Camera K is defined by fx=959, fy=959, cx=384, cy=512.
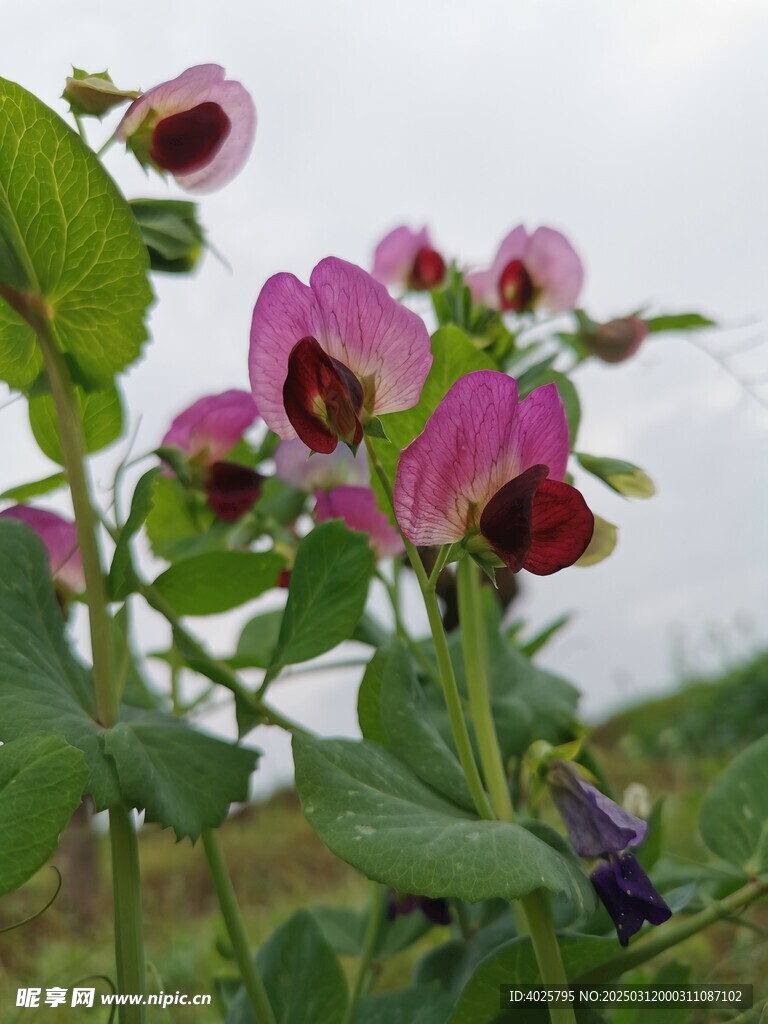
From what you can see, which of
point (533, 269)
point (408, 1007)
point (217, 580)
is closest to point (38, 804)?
point (217, 580)

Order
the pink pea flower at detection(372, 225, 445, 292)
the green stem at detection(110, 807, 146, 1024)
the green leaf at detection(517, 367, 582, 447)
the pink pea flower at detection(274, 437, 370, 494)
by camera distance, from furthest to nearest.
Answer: the pink pea flower at detection(372, 225, 445, 292) < the pink pea flower at detection(274, 437, 370, 494) < the green leaf at detection(517, 367, 582, 447) < the green stem at detection(110, 807, 146, 1024)

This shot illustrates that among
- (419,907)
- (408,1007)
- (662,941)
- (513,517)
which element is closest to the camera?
(513,517)

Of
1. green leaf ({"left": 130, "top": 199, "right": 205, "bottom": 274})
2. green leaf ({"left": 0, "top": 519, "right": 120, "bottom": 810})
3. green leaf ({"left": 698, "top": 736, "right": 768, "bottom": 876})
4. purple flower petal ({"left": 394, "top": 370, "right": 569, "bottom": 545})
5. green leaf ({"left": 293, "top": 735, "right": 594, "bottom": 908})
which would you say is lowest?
green leaf ({"left": 698, "top": 736, "right": 768, "bottom": 876})

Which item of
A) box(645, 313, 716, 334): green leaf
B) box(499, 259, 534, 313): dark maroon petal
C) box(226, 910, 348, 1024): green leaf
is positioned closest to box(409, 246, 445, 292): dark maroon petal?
box(499, 259, 534, 313): dark maroon petal

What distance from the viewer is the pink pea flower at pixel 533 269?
749 mm

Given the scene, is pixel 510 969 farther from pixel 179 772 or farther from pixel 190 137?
Result: pixel 190 137

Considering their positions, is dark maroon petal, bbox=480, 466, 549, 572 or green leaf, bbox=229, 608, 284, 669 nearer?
dark maroon petal, bbox=480, 466, 549, 572

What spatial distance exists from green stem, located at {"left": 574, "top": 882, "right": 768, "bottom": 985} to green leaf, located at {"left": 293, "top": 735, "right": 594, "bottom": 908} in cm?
6

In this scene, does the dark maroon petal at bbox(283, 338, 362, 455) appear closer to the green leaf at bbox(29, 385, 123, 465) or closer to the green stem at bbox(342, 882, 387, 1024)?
the green leaf at bbox(29, 385, 123, 465)

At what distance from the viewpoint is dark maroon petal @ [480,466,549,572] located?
0.42m

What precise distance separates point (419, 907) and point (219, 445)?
39 cm

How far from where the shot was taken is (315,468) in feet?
2.46

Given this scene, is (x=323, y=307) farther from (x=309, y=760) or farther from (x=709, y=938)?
(x=709, y=938)

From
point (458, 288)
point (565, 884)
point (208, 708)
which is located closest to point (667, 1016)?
point (565, 884)
